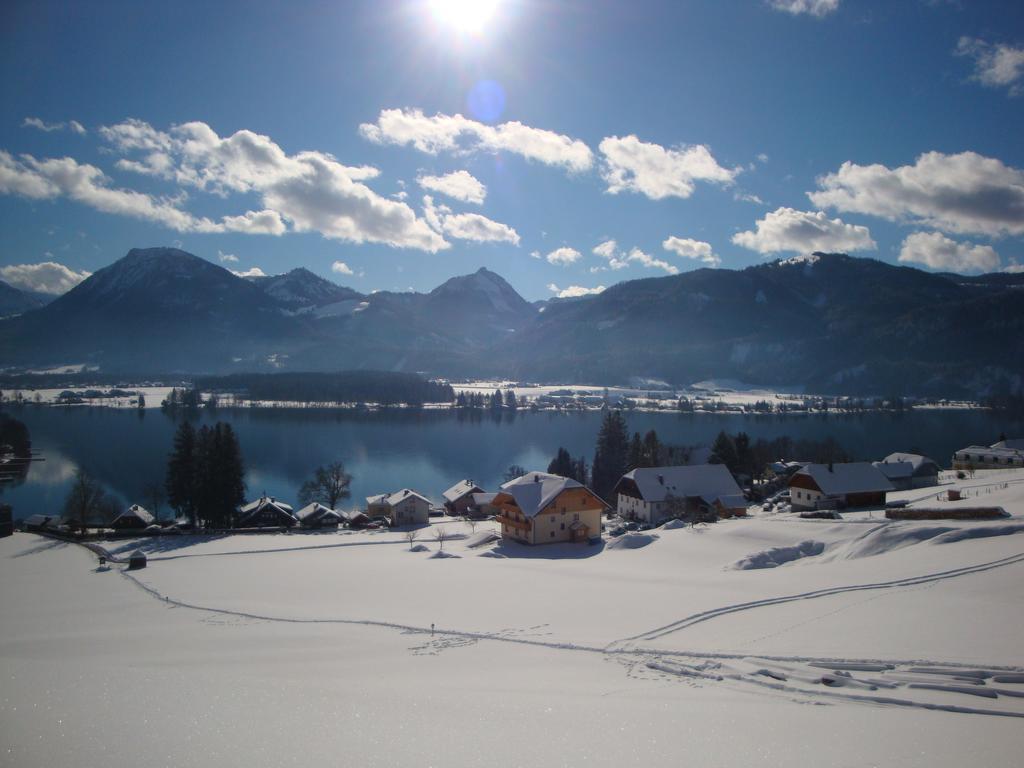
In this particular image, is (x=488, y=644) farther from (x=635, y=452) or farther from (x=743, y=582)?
(x=635, y=452)

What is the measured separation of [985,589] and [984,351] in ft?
717

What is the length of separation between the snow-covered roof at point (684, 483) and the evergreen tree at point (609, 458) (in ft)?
31.3

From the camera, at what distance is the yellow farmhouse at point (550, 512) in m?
25.5

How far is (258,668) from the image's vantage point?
9047 mm

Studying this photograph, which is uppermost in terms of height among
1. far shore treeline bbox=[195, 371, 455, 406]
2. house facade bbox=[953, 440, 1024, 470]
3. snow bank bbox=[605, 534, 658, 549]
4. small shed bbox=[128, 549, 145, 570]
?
far shore treeline bbox=[195, 371, 455, 406]

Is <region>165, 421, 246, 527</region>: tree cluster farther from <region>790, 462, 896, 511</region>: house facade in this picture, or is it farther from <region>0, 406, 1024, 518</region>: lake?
<region>790, 462, 896, 511</region>: house facade

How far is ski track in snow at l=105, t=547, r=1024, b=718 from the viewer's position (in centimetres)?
712

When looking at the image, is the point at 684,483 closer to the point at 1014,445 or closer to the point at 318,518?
the point at 318,518

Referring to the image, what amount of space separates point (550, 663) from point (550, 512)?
53.8 ft

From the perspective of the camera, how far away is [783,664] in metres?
8.41

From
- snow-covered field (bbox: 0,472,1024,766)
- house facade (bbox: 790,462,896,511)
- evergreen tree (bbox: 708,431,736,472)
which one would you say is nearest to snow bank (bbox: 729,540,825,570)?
snow-covered field (bbox: 0,472,1024,766)

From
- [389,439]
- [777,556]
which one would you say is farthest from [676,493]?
[389,439]

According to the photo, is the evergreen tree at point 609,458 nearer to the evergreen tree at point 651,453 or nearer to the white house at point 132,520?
the evergreen tree at point 651,453

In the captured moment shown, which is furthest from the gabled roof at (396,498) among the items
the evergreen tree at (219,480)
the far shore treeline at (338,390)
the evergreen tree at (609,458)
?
the far shore treeline at (338,390)
